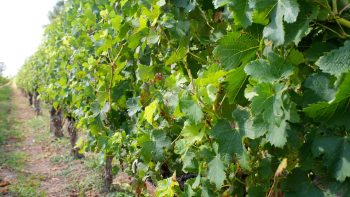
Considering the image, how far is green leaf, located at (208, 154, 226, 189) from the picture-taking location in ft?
5.07

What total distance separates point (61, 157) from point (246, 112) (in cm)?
947

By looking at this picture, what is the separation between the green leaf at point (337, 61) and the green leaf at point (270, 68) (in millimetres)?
144

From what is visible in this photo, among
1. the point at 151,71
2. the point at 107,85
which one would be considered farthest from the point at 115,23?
the point at 107,85

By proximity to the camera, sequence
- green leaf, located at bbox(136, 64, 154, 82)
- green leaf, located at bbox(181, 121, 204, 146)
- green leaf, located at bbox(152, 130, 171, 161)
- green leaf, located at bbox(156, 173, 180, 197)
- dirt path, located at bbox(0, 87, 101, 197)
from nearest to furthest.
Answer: green leaf, located at bbox(181, 121, 204, 146) → green leaf, located at bbox(156, 173, 180, 197) → green leaf, located at bbox(152, 130, 171, 161) → green leaf, located at bbox(136, 64, 154, 82) → dirt path, located at bbox(0, 87, 101, 197)

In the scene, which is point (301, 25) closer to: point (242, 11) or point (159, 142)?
point (242, 11)

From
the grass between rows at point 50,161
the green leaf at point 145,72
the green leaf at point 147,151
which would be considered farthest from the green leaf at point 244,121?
the grass between rows at point 50,161

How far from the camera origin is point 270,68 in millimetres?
1238

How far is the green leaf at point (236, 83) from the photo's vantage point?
4.43 feet

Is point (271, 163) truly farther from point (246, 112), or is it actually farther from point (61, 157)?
point (61, 157)

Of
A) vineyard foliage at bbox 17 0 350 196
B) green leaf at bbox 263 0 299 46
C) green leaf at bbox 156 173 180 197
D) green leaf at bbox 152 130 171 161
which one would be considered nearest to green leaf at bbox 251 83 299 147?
vineyard foliage at bbox 17 0 350 196

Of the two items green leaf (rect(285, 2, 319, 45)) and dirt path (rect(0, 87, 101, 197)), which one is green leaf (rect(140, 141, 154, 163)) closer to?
green leaf (rect(285, 2, 319, 45))

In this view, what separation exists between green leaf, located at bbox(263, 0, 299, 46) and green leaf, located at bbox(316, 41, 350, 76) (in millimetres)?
130

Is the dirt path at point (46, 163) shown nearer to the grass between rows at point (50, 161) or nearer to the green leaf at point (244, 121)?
the grass between rows at point (50, 161)

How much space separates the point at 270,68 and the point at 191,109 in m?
0.45
